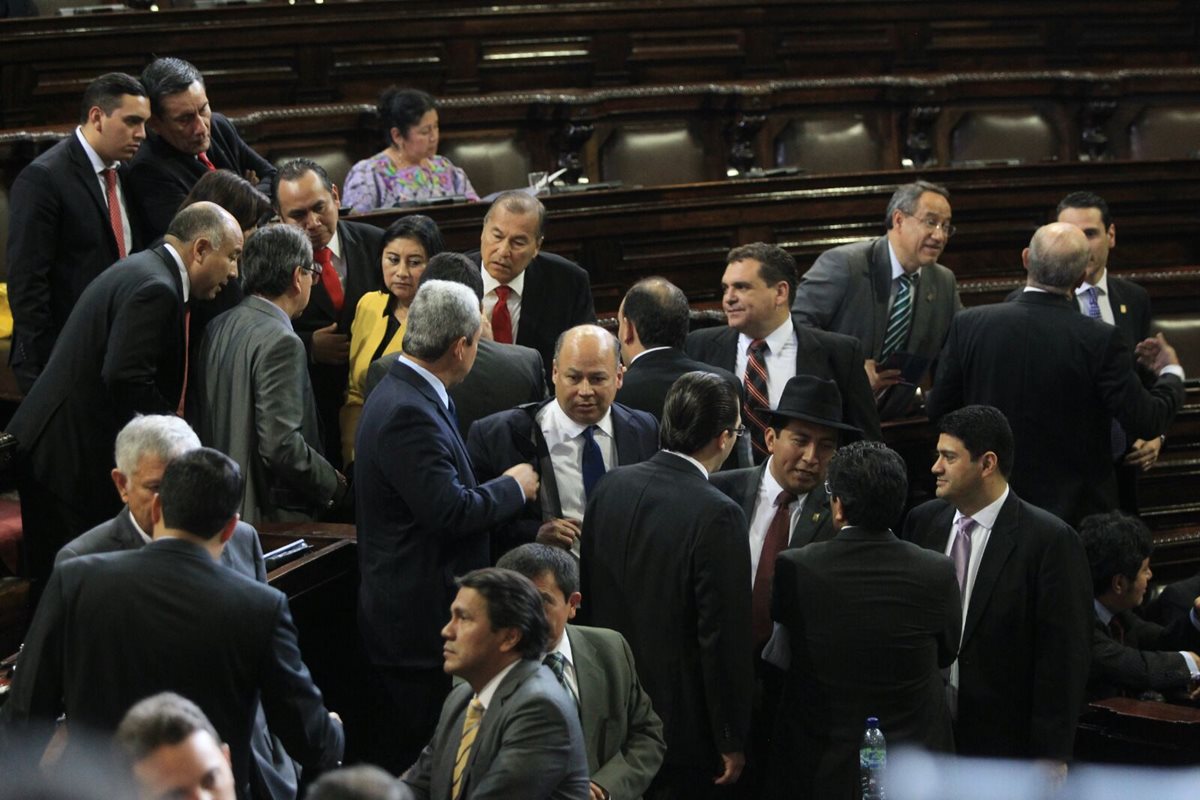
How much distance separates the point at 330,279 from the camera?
472cm

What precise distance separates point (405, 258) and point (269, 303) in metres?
0.60

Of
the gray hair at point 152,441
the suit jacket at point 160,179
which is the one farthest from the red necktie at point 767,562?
the suit jacket at point 160,179

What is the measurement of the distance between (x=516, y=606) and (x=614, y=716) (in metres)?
0.48

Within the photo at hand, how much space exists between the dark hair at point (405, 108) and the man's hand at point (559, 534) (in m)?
2.41

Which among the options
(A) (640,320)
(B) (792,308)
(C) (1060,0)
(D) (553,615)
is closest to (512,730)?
(D) (553,615)

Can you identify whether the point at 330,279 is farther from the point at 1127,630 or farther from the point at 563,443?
the point at 1127,630

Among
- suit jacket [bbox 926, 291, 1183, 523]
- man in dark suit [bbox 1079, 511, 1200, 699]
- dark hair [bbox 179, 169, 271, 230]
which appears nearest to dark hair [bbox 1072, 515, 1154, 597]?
man in dark suit [bbox 1079, 511, 1200, 699]

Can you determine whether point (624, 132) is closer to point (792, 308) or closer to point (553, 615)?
point (792, 308)

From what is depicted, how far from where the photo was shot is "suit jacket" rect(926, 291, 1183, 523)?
458 cm

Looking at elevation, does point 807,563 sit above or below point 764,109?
below

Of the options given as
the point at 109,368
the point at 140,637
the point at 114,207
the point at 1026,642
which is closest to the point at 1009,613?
the point at 1026,642

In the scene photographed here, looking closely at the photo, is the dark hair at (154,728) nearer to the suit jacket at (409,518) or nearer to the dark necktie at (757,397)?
the suit jacket at (409,518)

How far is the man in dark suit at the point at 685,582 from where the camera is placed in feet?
11.5

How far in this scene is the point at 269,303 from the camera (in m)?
4.03
